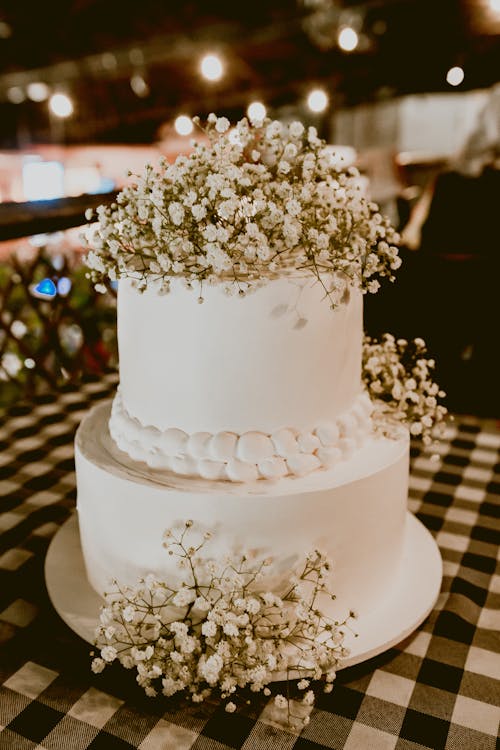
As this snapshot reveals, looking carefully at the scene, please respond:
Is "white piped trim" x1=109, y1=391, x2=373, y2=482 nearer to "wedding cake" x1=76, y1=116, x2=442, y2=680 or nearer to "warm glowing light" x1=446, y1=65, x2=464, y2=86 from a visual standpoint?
"wedding cake" x1=76, y1=116, x2=442, y2=680

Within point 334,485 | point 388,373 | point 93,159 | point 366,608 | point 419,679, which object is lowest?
point 419,679

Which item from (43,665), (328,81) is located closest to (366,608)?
(43,665)

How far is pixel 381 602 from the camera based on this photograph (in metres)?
1.58

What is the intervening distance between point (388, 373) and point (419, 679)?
83cm

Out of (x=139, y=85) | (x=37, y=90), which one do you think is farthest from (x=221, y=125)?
(x=37, y=90)

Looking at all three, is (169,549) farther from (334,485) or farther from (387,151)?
(387,151)

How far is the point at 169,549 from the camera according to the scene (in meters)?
1.38

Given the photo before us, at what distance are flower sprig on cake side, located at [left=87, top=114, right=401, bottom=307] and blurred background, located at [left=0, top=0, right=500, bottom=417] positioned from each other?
169 millimetres

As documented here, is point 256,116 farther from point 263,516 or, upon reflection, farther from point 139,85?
point 139,85

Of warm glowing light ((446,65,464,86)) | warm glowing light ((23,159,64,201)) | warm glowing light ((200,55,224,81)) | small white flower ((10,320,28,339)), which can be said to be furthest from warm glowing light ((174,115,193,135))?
small white flower ((10,320,28,339))

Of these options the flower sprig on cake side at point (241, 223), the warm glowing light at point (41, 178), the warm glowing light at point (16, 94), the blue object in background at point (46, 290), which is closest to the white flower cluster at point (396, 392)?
the flower sprig on cake side at point (241, 223)

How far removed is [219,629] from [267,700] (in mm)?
235

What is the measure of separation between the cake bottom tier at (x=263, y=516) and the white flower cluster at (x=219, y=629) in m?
0.04

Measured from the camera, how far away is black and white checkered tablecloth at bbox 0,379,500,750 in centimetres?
132
